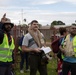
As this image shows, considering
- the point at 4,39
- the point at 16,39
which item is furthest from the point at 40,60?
the point at 16,39

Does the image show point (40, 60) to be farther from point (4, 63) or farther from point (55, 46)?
point (4, 63)

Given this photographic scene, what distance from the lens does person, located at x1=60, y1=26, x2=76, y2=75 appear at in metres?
7.26

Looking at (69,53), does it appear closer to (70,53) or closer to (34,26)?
(70,53)

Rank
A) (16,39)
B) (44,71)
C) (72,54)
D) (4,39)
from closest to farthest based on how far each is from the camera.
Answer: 1. (4,39)
2. (72,54)
3. (44,71)
4. (16,39)

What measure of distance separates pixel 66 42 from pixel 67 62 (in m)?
0.50

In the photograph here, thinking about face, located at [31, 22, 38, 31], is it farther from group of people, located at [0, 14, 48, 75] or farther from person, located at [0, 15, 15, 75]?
person, located at [0, 15, 15, 75]

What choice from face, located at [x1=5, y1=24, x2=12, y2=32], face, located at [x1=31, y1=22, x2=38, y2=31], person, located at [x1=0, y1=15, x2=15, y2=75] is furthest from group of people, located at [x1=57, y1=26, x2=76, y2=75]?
face, located at [x1=5, y1=24, x2=12, y2=32]

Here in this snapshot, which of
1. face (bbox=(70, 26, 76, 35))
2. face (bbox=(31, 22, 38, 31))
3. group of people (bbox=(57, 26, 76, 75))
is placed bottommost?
group of people (bbox=(57, 26, 76, 75))

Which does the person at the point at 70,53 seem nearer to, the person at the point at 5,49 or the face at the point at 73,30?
the face at the point at 73,30

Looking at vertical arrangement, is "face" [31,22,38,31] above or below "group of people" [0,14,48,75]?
above

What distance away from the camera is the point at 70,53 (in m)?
7.26

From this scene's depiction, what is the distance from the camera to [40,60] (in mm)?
7684

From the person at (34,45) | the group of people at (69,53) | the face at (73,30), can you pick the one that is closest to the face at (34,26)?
the person at (34,45)

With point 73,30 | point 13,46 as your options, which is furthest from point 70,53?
point 13,46
